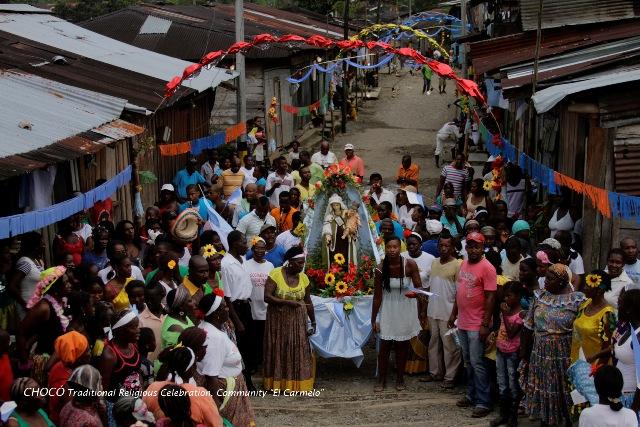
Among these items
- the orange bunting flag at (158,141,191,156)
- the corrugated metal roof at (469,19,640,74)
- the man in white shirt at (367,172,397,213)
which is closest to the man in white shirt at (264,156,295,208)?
the man in white shirt at (367,172,397,213)

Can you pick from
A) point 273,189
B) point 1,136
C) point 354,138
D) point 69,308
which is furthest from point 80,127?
point 354,138

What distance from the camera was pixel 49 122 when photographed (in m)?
10.4

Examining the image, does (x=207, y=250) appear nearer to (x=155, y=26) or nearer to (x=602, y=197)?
(x=602, y=197)

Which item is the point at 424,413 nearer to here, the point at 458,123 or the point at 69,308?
the point at 69,308

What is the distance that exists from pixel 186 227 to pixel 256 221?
88.8 inches

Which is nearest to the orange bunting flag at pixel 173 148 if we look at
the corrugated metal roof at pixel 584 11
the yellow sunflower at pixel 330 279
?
the yellow sunflower at pixel 330 279

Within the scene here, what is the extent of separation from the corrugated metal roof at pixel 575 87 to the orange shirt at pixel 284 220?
12.2 ft

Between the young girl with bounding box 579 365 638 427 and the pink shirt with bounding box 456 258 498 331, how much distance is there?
9.89ft

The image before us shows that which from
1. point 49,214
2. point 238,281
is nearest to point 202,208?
point 238,281

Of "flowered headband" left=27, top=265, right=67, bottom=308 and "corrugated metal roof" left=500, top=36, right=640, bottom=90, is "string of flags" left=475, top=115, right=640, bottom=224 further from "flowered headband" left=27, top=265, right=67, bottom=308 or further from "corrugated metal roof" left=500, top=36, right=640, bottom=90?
"flowered headband" left=27, top=265, right=67, bottom=308

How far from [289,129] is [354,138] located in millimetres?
2710

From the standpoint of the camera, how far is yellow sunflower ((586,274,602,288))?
24.9ft

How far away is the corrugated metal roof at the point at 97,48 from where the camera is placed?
1623 cm

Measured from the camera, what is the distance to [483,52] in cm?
1661
